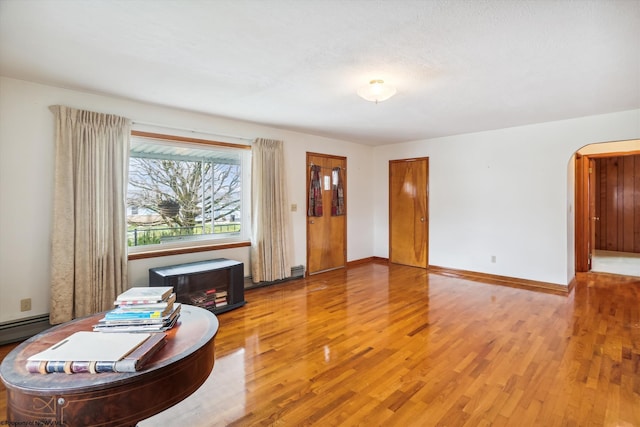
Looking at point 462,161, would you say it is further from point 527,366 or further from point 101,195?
point 101,195

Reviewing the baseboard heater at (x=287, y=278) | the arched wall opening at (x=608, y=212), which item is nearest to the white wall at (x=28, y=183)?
the baseboard heater at (x=287, y=278)

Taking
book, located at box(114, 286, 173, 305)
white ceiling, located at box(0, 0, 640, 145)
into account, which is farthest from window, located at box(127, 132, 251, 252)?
book, located at box(114, 286, 173, 305)

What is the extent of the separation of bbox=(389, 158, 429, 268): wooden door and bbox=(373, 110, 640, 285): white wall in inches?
5.2

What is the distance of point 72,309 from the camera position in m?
3.04

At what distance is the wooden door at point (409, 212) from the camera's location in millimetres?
5806

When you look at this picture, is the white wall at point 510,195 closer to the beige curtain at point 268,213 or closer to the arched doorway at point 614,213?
the arched doorway at point 614,213

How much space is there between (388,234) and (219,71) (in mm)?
4645

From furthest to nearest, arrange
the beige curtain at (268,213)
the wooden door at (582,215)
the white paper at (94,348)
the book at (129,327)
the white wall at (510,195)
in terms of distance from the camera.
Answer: the wooden door at (582,215), the beige curtain at (268,213), the white wall at (510,195), the book at (129,327), the white paper at (94,348)

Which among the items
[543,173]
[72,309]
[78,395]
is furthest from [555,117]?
[72,309]

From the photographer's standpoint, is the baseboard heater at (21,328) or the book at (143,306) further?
the baseboard heater at (21,328)

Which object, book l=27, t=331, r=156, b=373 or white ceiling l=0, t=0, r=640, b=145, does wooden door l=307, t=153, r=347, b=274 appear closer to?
white ceiling l=0, t=0, r=640, b=145

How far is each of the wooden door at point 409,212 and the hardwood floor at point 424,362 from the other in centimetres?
171

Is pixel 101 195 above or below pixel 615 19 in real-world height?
below

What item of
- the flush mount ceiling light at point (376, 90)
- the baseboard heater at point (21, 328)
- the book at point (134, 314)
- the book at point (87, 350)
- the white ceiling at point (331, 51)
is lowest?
the baseboard heater at point (21, 328)
